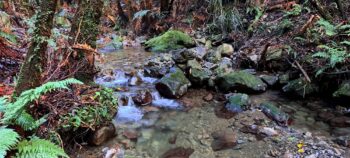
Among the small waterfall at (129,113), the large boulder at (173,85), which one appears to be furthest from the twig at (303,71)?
the small waterfall at (129,113)

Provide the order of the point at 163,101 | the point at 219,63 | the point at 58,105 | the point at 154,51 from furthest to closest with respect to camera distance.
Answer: the point at 154,51, the point at 219,63, the point at 163,101, the point at 58,105

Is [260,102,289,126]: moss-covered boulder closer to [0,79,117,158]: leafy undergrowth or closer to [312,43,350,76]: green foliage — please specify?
[312,43,350,76]: green foliage

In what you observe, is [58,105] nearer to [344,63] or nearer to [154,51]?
[344,63]

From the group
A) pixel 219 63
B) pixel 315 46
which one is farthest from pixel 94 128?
pixel 315 46

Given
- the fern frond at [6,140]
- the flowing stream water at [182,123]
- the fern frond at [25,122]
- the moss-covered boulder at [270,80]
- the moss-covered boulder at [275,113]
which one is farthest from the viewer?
the moss-covered boulder at [270,80]

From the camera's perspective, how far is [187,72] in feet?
19.5

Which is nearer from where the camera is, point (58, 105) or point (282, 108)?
point (58, 105)

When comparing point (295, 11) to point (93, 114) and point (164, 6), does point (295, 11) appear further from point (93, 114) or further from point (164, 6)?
point (93, 114)

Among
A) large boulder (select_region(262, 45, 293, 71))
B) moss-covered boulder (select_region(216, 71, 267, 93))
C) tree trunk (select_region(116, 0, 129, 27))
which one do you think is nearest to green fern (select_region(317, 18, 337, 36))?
large boulder (select_region(262, 45, 293, 71))

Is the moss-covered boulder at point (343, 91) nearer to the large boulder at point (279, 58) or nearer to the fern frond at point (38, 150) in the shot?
the large boulder at point (279, 58)

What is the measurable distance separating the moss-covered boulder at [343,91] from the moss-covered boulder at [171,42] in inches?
162

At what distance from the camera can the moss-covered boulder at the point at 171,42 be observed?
8.34 m

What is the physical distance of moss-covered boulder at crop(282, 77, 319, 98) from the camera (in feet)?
17.0

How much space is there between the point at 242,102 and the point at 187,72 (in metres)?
1.33
